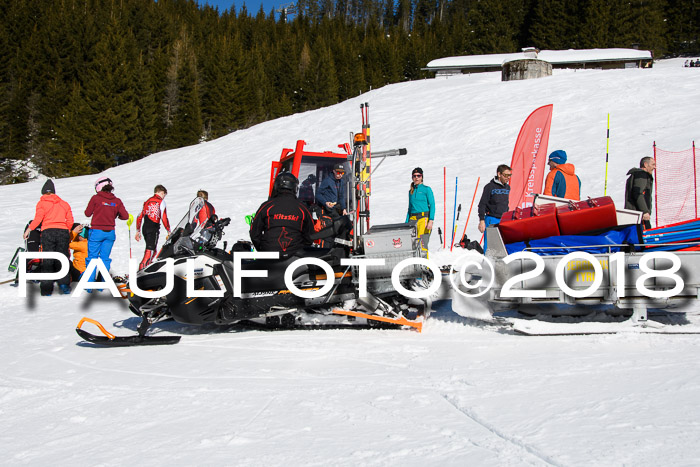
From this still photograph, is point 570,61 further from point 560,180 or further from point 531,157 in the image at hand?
point 560,180

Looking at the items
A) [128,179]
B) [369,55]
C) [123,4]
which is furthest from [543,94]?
[123,4]

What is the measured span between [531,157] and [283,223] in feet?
20.5

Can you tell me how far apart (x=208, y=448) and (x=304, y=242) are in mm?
2800

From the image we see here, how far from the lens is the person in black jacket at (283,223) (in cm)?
515

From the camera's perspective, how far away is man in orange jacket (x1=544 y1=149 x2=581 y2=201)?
6254 mm

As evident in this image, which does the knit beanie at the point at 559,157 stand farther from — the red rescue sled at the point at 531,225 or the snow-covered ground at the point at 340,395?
the snow-covered ground at the point at 340,395

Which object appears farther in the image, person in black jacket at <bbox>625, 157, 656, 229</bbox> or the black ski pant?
the black ski pant

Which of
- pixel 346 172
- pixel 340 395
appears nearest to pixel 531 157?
pixel 346 172

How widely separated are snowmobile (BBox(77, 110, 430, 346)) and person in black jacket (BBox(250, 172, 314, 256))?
12cm

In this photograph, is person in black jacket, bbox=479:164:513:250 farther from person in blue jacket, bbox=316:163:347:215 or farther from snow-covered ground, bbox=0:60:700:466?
person in blue jacket, bbox=316:163:347:215

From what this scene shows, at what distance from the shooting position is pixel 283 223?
516 centimetres

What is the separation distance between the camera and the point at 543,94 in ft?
81.6

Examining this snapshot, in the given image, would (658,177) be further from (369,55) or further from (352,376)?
(369,55)

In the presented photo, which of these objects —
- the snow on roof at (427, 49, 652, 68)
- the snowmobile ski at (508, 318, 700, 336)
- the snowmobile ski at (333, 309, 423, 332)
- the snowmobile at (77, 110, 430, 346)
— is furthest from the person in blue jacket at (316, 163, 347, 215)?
the snow on roof at (427, 49, 652, 68)
